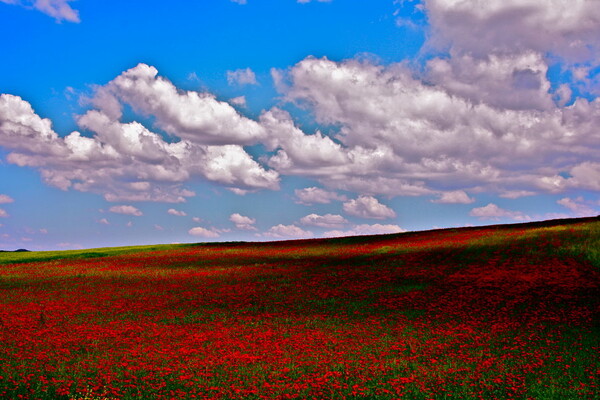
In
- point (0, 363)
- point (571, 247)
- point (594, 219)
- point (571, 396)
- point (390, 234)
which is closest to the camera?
point (571, 396)

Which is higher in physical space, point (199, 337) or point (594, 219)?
point (594, 219)

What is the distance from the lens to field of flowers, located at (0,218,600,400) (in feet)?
47.0

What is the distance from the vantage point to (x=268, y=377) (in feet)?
49.1

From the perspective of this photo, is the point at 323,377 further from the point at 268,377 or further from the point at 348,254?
the point at 348,254

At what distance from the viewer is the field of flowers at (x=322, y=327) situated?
14.3 meters

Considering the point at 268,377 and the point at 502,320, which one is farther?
the point at 502,320

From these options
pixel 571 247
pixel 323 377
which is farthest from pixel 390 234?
pixel 323 377

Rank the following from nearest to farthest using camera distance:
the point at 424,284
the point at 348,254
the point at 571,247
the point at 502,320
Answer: the point at 502,320 < the point at 424,284 < the point at 571,247 < the point at 348,254

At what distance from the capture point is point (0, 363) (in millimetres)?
16406

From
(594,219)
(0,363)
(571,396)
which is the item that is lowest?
(571,396)

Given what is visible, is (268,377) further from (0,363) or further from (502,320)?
(502,320)

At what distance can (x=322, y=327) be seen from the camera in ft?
72.1

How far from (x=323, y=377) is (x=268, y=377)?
5.84ft

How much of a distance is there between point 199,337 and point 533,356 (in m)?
13.4
